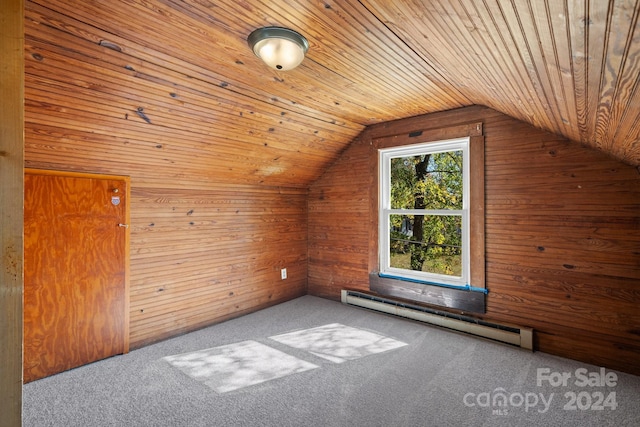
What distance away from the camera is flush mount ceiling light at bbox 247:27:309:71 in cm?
166

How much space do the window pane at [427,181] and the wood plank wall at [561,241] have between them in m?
0.36

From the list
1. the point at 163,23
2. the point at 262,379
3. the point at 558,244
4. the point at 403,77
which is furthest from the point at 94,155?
the point at 558,244

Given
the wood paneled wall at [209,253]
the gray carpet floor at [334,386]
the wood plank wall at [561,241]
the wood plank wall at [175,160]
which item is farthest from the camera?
the wood paneled wall at [209,253]

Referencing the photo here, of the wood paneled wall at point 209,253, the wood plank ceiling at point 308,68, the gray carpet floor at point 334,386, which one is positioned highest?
the wood plank ceiling at point 308,68

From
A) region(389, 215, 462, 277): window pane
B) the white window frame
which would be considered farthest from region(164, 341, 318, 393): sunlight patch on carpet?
region(389, 215, 462, 277): window pane

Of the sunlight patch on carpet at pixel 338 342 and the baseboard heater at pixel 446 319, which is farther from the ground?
the baseboard heater at pixel 446 319

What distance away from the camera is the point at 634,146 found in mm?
1771

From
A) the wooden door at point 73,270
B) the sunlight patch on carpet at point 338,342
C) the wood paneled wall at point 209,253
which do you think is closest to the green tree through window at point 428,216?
the sunlight patch on carpet at point 338,342

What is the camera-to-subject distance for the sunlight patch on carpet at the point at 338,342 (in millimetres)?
2717

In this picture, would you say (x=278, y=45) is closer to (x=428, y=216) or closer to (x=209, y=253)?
(x=209, y=253)

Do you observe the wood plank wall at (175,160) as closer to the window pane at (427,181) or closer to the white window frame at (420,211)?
the white window frame at (420,211)

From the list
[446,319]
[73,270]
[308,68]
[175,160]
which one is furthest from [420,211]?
[73,270]

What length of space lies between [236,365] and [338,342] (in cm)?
93

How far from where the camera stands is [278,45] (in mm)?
1701
